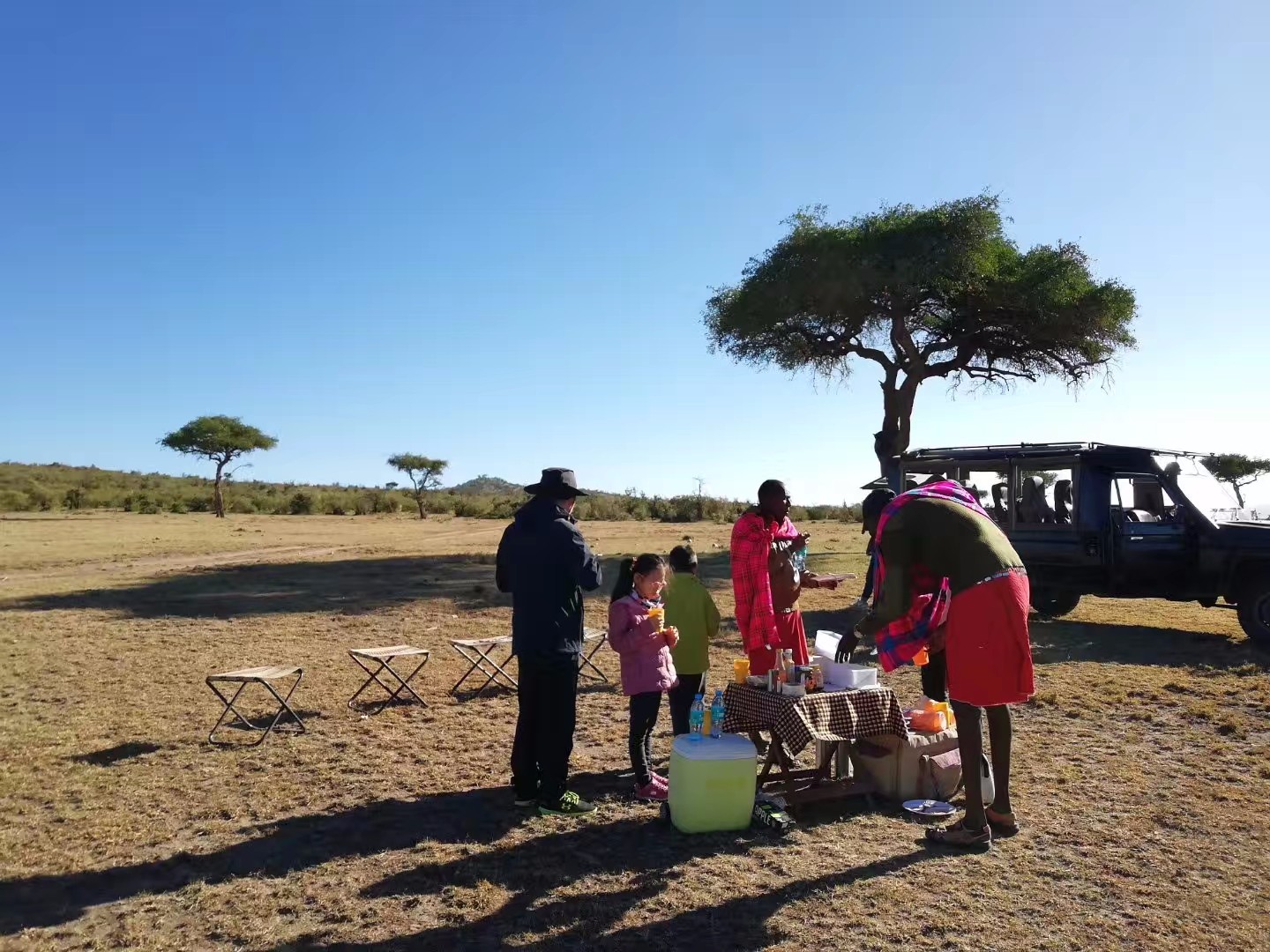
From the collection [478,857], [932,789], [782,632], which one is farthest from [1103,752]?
[478,857]

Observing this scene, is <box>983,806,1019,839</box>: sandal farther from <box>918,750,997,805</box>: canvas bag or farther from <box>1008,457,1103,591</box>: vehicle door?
<box>1008,457,1103,591</box>: vehicle door

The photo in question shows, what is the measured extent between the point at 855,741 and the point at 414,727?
146 inches

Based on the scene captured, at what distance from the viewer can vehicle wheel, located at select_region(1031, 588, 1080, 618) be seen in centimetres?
1327

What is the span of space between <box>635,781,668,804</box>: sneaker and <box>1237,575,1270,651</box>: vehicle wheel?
26.9 feet

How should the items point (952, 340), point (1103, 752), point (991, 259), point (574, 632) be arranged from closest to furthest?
point (574, 632), point (1103, 752), point (991, 259), point (952, 340)

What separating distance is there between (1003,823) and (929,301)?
19.8 m

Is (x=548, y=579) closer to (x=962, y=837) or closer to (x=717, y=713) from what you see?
(x=717, y=713)

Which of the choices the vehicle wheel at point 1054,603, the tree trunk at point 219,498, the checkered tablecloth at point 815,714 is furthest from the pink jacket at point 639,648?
the tree trunk at point 219,498

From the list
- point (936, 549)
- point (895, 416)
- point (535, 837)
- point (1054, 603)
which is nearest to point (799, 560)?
point (936, 549)

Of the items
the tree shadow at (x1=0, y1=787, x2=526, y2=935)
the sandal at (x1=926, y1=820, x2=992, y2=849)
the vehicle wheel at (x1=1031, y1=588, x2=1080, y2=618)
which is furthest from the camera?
the vehicle wheel at (x1=1031, y1=588, x2=1080, y2=618)

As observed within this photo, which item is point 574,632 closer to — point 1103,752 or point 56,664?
point 1103,752

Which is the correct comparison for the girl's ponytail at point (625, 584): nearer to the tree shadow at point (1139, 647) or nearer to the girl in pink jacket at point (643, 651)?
the girl in pink jacket at point (643, 651)

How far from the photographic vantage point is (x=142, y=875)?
4.44 metres

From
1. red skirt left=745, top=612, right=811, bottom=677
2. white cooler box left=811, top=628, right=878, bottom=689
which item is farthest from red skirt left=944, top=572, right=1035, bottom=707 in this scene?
red skirt left=745, top=612, right=811, bottom=677
